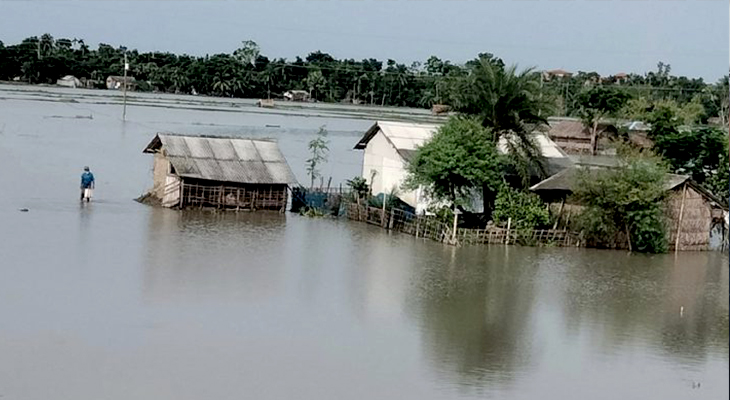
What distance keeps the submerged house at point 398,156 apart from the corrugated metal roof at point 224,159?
173 centimetres

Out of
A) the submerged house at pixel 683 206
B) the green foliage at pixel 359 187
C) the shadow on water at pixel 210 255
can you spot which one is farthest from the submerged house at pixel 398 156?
the shadow on water at pixel 210 255

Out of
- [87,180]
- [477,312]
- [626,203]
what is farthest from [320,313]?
[87,180]

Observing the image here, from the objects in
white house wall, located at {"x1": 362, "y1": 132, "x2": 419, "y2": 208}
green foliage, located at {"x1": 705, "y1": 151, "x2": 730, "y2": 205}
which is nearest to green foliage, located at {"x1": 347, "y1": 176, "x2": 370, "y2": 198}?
white house wall, located at {"x1": 362, "y1": 132, "x2": 419, "y2": 208}

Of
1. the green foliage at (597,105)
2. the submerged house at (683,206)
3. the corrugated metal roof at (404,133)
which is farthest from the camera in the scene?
the green foliage at (597,105)

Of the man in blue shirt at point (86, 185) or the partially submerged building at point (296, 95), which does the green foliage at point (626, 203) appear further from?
the partially submerged building at point (296, 95)

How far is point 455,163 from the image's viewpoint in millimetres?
17781

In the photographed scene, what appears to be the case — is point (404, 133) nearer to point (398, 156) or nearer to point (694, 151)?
point (398, 156)

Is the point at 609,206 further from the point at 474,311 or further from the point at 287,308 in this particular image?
the point at 287,308

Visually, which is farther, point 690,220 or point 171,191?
point 171,191

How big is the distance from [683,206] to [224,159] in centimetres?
801

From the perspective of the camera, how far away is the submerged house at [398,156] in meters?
19.4

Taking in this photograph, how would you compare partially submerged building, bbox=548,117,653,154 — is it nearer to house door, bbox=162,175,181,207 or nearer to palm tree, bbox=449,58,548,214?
palm tree, bbox=449,58,548,214

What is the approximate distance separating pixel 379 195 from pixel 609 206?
14.3 ft

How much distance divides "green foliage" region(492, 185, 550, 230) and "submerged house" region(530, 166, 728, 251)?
1.30 ft
